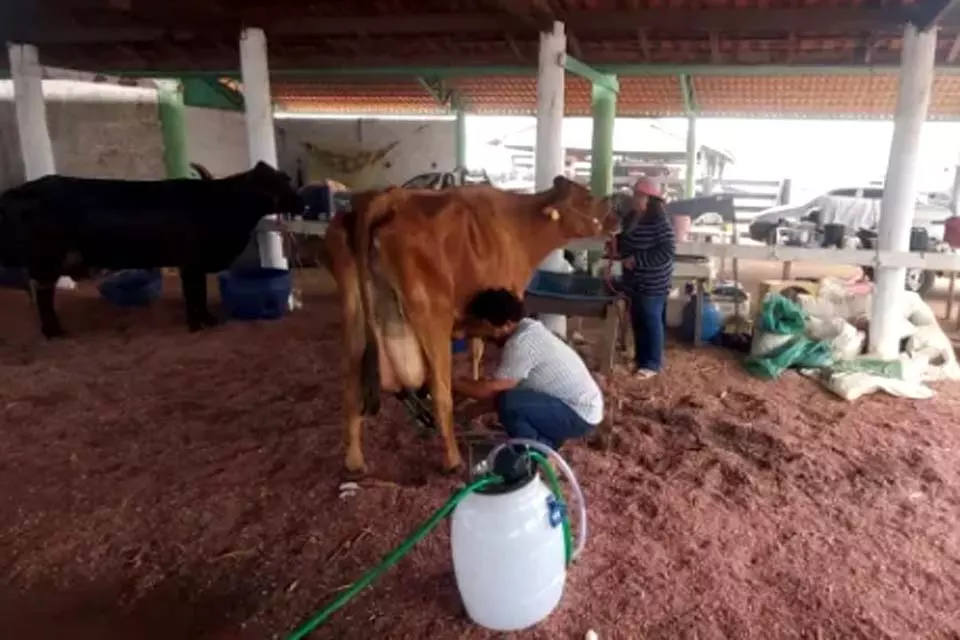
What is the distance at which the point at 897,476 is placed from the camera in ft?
12.2

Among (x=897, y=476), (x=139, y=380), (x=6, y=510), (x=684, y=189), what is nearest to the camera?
(x=6, y=510)

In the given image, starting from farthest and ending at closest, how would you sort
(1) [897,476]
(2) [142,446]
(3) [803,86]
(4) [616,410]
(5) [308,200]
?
(3) [803,86] < (5) [308,200] < (4) [616,410] < (2) [142,446] < (1) [897,476]

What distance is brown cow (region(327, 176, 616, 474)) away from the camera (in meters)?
3.30

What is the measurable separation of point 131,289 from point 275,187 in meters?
2.00

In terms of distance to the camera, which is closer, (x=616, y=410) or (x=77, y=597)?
(x=77, y=597)

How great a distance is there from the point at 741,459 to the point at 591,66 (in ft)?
18.1

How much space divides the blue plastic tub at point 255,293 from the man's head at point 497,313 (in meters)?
3.93

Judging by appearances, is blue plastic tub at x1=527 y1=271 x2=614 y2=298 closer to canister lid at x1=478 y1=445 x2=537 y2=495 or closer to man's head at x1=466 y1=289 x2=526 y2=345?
man's head at x1=466 y1=289 x2=526 y2=345

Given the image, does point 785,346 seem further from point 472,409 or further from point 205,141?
point 205,141

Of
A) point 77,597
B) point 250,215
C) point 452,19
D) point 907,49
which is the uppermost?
point 452,19

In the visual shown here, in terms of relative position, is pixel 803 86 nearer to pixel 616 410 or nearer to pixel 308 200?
pixel 308 200

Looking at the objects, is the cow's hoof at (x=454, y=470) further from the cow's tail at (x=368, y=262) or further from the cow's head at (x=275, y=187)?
the cow's head at (x=275, y=187)

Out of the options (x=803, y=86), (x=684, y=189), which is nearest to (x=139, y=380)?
(x=803, y=86)

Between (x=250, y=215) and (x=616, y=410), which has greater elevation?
(x=250, y=215)
